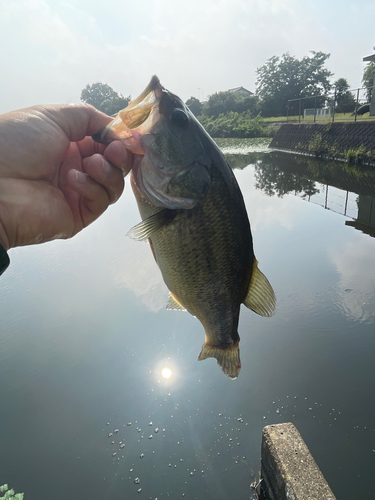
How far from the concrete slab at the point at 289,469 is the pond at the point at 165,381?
0.72m

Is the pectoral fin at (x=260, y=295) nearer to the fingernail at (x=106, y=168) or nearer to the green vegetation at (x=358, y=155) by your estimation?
the fingernail at (x=106, y=168)

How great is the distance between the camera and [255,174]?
64.4 feet

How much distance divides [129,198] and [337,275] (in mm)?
9837

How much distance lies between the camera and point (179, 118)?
1.77 meters

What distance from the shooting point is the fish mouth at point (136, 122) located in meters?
1.75

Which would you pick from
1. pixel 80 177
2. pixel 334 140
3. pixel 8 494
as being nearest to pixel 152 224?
pixel 80 177

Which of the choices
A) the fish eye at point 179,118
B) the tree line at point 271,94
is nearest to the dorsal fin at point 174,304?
the fish eye at point 179,118

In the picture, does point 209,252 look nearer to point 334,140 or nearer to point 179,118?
point 179,118

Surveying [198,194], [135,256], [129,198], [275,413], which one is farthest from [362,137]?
[198,194]

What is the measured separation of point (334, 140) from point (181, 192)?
75.5ft

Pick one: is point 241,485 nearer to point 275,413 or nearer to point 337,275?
point 275,413

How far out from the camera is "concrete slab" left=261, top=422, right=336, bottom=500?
279 cm

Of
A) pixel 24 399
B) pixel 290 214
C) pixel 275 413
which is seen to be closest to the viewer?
pixel 275 413

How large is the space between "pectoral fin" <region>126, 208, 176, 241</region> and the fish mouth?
1.22 feet
